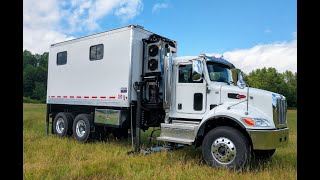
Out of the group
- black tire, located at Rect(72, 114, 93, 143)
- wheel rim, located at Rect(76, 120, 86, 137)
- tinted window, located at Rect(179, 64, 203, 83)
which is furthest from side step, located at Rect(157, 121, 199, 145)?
wheel rim, located at Rect(76, 120, 86, 137)

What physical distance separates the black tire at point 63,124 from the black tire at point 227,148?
6.20 metres

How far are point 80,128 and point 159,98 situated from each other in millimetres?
3658

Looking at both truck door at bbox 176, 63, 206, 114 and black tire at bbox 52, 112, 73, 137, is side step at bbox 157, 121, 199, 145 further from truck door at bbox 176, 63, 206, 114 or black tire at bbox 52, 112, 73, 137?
black tire at bbox 52, 112, 73, 137

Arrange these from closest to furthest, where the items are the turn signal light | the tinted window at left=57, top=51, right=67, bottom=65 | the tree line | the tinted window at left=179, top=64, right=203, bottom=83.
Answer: the turn signal light
the tinted window at left=179, top=64, right=203, bottom=83
the tinted window at left=57, top=51, right=67, bottom=65
the tree line

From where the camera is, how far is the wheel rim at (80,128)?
10977 mm

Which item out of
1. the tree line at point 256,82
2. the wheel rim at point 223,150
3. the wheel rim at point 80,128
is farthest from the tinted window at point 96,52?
the tree line at point 256,82

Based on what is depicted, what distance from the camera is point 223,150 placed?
280 inches

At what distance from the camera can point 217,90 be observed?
7879 millimetres

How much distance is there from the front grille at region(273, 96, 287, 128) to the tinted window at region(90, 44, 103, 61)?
5.77m

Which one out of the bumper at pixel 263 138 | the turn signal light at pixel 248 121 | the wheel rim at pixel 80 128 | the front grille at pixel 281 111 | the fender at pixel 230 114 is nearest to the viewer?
the bumper at pixel 263 138

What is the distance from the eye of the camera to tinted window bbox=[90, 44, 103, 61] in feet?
34.1

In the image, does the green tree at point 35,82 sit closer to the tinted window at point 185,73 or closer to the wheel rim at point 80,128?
the wheel rim at point 80,128

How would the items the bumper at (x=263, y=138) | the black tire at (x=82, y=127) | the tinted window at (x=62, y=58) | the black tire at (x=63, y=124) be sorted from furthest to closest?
the tinted window at (x=62, y=58)
the black tire at (x=63, y=124)
the black tire at (x=82, y=127)
the bumper at (x=263, y=138)

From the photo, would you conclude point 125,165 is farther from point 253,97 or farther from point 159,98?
point 253,97
